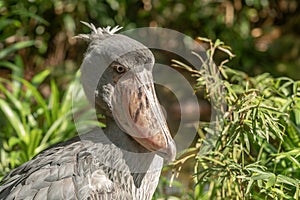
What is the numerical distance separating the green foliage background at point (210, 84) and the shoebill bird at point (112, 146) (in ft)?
1.19

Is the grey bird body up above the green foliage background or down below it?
below

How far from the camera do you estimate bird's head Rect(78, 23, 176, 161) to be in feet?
8.93

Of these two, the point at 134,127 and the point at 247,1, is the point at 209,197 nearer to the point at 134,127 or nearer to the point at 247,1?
the point at 134,127

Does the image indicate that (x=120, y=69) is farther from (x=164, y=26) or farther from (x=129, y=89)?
(x=164, y=26)

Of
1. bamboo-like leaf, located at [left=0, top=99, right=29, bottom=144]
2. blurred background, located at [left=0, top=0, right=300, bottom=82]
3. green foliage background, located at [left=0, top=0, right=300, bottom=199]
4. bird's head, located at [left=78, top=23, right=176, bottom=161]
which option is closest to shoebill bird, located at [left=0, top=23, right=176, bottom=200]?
bird's head, located at [left=78, top=23, right=176, bottom=161]

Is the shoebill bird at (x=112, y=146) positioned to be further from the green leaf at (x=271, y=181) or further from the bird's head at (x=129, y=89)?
the green leaf at (x=271, y=181)

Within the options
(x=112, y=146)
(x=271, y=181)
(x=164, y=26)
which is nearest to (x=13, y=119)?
(x=112, y=146)

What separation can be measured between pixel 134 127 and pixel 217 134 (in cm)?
68

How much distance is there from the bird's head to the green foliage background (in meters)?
0.40

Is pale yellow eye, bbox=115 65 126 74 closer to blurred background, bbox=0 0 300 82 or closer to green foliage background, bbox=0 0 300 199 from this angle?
green foliage background, bbox=0 0 300 199

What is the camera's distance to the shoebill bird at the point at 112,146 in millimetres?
2699

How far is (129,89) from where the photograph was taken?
2.75 metres

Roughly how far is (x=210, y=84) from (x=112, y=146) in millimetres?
715

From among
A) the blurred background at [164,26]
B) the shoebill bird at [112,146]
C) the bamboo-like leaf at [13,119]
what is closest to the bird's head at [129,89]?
the shoebill bird at [112,146]
